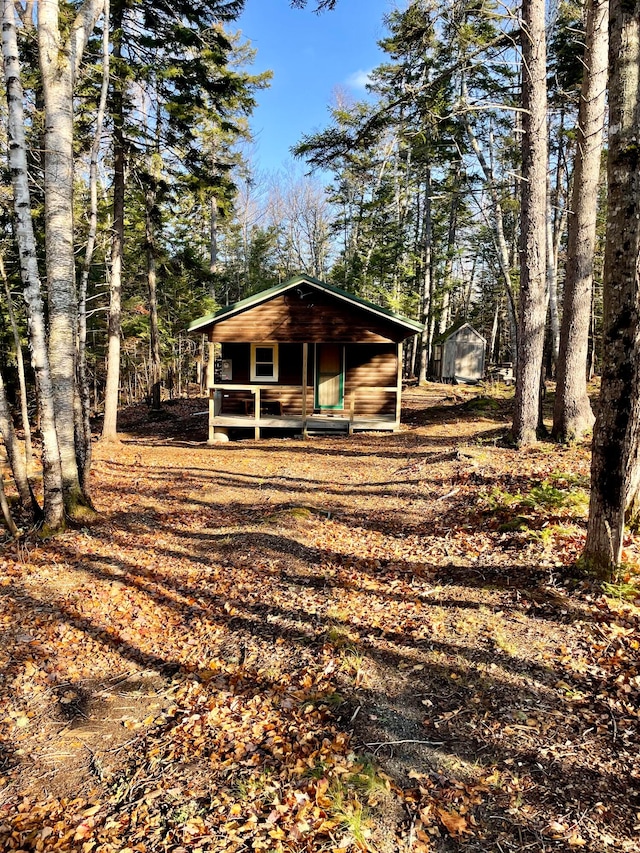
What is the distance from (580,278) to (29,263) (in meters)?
9.38

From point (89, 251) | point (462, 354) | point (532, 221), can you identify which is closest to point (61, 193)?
point (89, 251)

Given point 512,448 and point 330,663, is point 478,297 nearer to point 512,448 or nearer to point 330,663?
point 512,448

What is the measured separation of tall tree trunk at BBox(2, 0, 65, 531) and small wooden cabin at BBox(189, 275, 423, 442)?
7.84m

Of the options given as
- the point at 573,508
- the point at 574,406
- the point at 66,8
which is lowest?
the point at 573,508

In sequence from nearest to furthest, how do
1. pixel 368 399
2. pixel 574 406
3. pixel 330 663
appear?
pixel 330 663
pixel 574 406
pixel 368 399

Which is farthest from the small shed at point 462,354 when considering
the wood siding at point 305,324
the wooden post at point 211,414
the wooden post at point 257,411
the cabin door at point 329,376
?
the wooden post at point 211,414

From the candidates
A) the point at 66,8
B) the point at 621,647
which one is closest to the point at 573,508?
the point at 621,647

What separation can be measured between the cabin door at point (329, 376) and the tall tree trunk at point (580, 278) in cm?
898

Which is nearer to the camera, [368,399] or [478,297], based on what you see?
[368,399]

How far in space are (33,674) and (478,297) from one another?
51.5 meters

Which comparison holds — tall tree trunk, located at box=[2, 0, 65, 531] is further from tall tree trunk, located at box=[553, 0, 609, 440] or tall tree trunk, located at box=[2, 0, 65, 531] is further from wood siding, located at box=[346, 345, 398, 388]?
wood siding, located at box=[346, 345, 398, 388]

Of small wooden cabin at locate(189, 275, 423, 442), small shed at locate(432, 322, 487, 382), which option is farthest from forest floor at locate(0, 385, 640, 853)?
small shed at locate(432, 322, 487, 382)

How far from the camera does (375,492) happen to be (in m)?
8.72

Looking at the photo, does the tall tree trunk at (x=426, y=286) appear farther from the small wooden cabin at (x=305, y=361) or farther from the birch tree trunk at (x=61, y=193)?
the birch tree trunk at (x=61, y=193)
